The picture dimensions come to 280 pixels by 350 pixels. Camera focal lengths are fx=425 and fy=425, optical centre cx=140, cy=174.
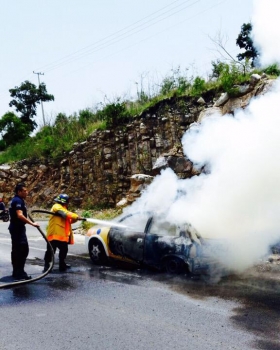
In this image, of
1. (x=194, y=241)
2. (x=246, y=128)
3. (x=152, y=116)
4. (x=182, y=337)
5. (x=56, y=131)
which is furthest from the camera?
(x=56, y=131)

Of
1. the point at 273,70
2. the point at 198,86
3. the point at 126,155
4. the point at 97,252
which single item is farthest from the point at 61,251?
the point at 126,155

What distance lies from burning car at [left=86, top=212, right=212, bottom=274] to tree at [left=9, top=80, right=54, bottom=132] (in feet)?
116

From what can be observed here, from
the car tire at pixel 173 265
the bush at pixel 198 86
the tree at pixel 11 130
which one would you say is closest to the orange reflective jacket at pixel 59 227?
the car tire at pixel 173 265

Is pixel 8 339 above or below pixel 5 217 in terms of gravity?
below

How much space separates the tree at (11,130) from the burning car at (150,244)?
31.1m

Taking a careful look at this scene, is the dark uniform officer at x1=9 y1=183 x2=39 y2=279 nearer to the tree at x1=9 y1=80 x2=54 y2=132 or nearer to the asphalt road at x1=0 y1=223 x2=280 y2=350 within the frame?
the asphalt road at x1=0 y1=223 x2=280 y2=350

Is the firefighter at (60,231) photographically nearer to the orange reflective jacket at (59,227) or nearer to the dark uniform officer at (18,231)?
the orange reflective jacket at (59,227)

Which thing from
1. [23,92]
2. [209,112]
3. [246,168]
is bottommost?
[246,168]

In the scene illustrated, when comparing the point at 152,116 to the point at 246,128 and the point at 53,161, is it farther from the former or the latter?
the point at 246,128

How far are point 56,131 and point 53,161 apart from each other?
3.11 m

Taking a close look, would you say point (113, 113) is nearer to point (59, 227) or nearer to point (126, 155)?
point (126, 155)

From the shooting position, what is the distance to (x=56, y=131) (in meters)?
29.1

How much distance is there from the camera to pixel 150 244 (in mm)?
7895

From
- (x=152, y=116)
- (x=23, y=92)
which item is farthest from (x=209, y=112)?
(x=23, y=92)
